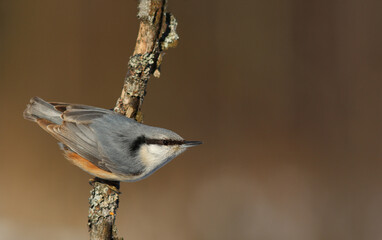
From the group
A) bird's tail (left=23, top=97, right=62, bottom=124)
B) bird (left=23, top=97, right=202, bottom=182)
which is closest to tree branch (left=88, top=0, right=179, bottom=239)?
bird (left=23, top=97, right=202, bottom=182)

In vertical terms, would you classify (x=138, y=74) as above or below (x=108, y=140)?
above

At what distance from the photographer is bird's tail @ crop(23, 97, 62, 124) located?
1.07 metres

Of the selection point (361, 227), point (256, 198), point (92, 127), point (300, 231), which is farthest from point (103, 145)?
point (361, 227)

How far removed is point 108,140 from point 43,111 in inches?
7.9

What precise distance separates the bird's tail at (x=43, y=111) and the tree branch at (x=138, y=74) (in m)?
0.16

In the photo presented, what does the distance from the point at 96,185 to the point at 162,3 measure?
1.56 feet

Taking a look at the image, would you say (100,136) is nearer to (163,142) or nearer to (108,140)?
(108,140)

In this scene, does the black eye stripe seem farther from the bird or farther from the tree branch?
the tree branch

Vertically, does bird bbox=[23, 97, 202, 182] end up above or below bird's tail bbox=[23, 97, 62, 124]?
below

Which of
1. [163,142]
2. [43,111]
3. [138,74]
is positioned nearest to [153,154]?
[163,142]

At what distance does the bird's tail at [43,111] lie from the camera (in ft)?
3.50

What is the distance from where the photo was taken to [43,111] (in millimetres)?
1067

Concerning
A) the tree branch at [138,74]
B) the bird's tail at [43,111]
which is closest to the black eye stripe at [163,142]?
the tree branch at [138,74]

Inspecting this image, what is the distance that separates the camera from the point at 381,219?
2.01 meters
